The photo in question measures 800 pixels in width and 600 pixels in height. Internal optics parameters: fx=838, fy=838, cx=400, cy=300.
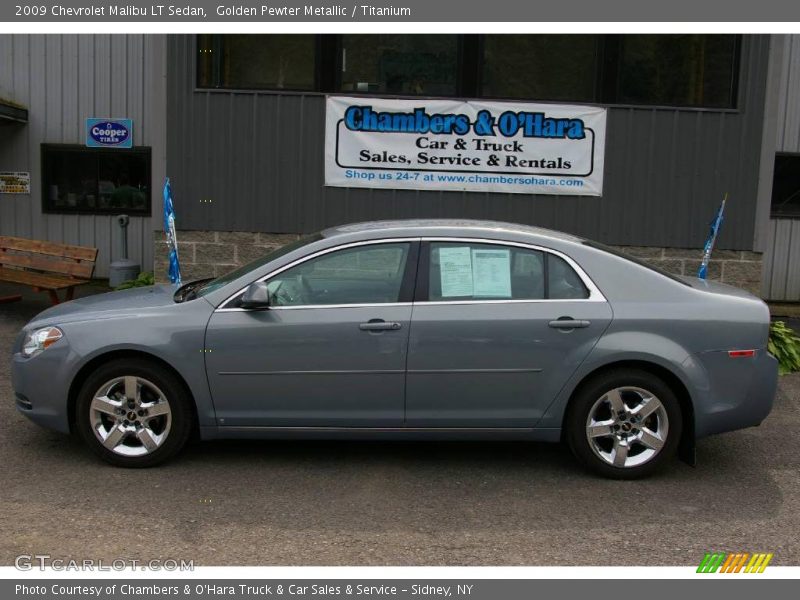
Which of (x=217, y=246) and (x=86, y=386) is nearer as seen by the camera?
(x=86, y=386)

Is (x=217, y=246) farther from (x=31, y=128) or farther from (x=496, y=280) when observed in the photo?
(x=496, y=280)

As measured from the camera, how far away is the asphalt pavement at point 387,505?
4.18 m

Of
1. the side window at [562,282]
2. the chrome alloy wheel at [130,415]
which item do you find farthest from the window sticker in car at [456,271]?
the chrome alloy wheel at [130,415]

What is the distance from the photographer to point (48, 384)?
5.13 meters

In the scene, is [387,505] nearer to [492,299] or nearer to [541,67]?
[492,299]

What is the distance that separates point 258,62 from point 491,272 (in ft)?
18.8

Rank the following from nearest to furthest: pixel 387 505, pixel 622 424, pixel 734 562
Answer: pixel 734 562, pixel 387 505, pixel 622 424

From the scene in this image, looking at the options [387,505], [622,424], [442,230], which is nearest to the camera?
[387,505]

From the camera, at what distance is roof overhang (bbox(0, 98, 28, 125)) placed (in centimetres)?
1163

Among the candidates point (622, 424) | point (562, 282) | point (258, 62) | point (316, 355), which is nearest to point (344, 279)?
point (316, 355)

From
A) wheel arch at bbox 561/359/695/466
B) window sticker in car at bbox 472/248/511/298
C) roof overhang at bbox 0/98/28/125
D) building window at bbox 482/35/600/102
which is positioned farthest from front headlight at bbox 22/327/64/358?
roof overhang at bbox 0/98/28/125

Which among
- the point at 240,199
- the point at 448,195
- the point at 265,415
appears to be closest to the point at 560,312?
the point at 265,415

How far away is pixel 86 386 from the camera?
16.8 ft

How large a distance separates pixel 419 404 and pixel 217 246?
5.50 m
